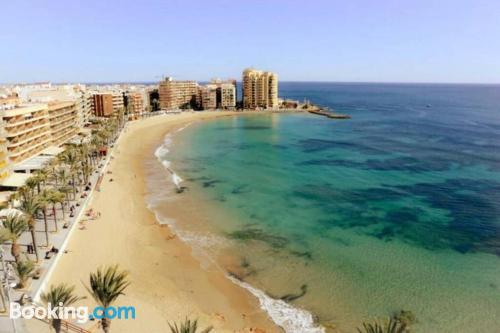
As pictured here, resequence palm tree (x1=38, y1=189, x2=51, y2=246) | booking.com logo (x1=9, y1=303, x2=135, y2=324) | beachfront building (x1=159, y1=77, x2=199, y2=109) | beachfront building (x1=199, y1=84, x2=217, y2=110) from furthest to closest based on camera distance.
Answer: beachfront building (x1=199, y1=84, x2=217, y2=110)
beachfront building (x1=159, y1=77, x2=199, y2=109)
palm tree (x1=38, y1=189, x2=51, y2=246)
booking.com logo (x1=9, y1=303, x2=135, y2=324)

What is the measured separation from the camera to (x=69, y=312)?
960 inches

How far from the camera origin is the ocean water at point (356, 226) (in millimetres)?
28000

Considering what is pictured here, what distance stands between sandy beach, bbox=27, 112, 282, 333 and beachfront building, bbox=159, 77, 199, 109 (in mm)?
117874

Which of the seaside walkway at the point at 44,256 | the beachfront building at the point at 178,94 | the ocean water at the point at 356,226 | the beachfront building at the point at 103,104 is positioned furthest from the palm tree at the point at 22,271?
the beachfront building at the point at 178,94

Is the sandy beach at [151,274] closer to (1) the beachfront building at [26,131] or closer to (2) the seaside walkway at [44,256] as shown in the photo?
(2) the seaside walkway at [44,256]

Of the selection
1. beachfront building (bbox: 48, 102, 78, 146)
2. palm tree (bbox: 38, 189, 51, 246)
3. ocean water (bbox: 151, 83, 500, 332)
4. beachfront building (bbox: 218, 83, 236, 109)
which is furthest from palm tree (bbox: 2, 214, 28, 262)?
beachfront building (bbox: 218, 83, 236, 109)

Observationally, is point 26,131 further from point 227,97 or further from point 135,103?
point 227,97

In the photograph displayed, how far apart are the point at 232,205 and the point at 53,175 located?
24.4 meters

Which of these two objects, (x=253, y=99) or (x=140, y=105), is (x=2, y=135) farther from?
(x=253, y=99)

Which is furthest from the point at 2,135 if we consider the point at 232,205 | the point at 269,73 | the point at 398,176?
the point at 269,73

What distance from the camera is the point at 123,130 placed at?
10881 centimetres

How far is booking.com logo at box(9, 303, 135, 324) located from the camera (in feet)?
70.9

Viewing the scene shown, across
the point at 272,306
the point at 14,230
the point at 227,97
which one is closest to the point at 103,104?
the point at 227,97

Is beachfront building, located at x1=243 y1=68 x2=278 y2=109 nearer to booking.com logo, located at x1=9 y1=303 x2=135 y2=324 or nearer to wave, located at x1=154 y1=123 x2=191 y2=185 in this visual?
wave, located at x1=154 y1=123 x2=191 y2=185
